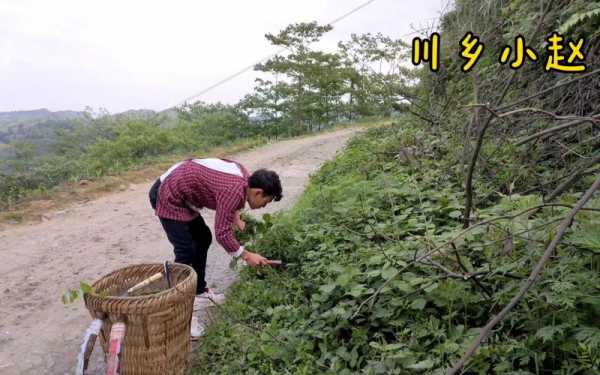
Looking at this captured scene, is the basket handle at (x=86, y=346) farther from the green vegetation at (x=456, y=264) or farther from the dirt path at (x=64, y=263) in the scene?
the dirt path at (x=64, y=263)

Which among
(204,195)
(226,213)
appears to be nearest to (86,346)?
(226,213)

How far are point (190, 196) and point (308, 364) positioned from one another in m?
1.42

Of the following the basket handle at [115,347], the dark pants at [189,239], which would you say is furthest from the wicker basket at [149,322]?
the dark pants at [189,239]

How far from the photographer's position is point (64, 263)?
15.4 feet

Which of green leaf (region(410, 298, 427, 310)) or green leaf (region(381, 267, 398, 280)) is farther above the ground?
green leaf (region(381, 267, 398, 280))

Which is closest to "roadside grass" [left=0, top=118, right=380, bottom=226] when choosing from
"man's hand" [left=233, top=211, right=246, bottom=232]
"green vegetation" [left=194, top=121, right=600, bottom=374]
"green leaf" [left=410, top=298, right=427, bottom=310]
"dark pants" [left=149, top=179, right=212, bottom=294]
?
"dark pants" [left=149, top=179, right=212, bottom=294]

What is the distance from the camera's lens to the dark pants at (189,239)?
310cm

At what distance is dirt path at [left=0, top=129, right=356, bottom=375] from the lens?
121 inches

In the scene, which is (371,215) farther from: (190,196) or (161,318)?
(161,318)

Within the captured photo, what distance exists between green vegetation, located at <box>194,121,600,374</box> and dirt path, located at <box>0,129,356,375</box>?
3.46 feet

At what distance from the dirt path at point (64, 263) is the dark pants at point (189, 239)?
707 millimetres

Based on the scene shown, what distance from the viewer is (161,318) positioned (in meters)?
2.29

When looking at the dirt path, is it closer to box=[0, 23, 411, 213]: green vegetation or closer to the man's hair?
the man's hair

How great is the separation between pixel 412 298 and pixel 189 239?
165 centimetres
